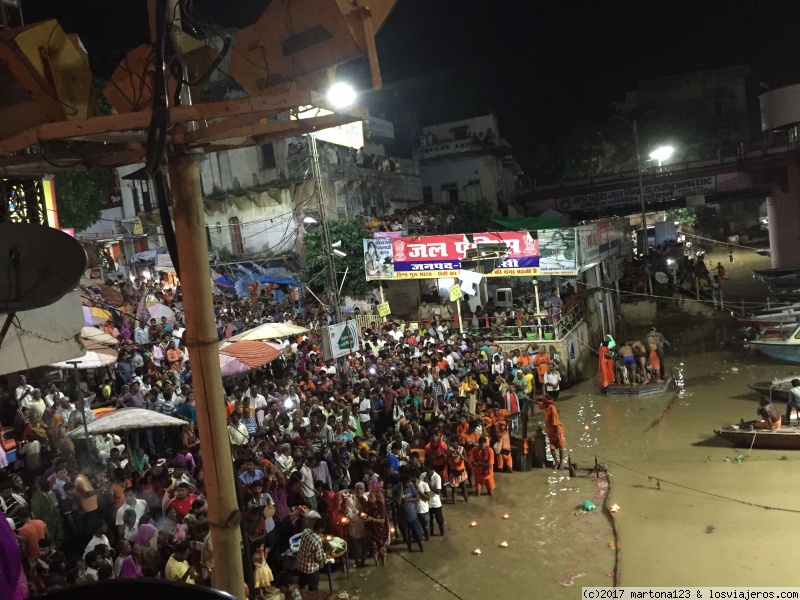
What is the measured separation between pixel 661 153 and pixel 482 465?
147 feet

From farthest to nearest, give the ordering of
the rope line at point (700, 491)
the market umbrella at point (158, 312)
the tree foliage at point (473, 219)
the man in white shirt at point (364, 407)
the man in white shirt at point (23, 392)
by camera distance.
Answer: the tree foliage at point (473, 219) → the market umbrella at point (158, 312) → the man in white shirt at point (364, 407) → the man in white shirt at point (23, 392) → the rope line at point (700, 491)

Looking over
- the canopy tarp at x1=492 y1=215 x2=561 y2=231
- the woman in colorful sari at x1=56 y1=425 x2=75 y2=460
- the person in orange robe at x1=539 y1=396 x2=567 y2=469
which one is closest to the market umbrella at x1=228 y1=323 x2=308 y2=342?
the woman in colorful sari at x1=56 y1=425 x2=75 y2=460

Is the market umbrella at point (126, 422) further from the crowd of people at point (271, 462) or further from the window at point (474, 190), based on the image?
the window at point (474, 190)

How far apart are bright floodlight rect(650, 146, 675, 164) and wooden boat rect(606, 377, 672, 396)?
34.0 meters

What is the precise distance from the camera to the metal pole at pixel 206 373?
304 cm

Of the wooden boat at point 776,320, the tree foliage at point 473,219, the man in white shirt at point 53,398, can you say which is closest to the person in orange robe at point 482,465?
the man in white shirt at point 53,398

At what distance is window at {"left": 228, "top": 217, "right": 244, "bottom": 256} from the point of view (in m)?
31.1

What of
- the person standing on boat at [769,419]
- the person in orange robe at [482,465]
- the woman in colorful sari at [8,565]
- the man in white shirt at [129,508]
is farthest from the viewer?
the person standing on boat at [769,419]

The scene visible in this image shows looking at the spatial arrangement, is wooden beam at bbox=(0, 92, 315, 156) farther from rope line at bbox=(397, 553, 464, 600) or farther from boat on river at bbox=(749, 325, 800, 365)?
boat on river at bbox=(749, 325, 800, 365)

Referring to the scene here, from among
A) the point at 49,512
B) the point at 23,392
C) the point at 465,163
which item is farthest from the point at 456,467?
the point at 465,163

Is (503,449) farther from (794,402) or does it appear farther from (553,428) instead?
(794,402)

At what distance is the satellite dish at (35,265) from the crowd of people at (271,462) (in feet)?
5.18

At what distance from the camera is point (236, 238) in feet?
103

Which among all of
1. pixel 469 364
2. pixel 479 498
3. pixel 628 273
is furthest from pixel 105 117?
pixel 628 273
